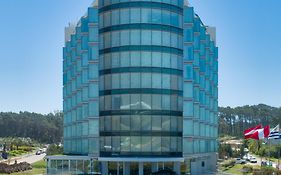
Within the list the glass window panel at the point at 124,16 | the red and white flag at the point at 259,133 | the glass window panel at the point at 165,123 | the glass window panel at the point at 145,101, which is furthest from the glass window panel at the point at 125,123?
the red and white flag at the point at 259,133

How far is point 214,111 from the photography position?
330 ft

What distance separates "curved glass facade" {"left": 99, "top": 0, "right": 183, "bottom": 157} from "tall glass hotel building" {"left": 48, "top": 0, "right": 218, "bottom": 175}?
15 centimetres

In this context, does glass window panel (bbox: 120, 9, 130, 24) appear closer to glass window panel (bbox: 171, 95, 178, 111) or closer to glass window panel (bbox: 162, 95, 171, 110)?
glass window panel (bbox: 162, 95, 171, 110)

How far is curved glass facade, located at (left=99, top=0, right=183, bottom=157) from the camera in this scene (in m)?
71.8

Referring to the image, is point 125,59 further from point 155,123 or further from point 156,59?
point 155,123

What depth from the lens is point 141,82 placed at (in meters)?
71.8

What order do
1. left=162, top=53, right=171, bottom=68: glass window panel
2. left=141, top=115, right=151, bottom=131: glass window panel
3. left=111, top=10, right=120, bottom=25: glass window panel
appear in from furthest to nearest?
1. left=111, top=10, right=120, bottom=25: glass window panel
2. left=162, top=53, right=171, bottom=68: glass window panel
3. left=141, top=115, right=151, bottom=131: glass window panel

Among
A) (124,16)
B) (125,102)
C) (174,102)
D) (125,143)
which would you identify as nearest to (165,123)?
(174,102)

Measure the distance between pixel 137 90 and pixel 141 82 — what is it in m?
1.36

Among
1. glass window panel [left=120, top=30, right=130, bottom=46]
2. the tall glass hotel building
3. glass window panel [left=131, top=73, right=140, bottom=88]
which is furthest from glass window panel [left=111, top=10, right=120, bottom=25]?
glass window panel [left=131, top=73, right=140, bottom=88]

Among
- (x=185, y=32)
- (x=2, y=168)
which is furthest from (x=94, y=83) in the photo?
(x=2, y=168)

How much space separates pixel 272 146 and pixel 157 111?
3160 inches

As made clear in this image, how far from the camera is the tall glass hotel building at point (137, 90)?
236 ft

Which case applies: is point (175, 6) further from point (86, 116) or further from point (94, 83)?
point (86, 116)
